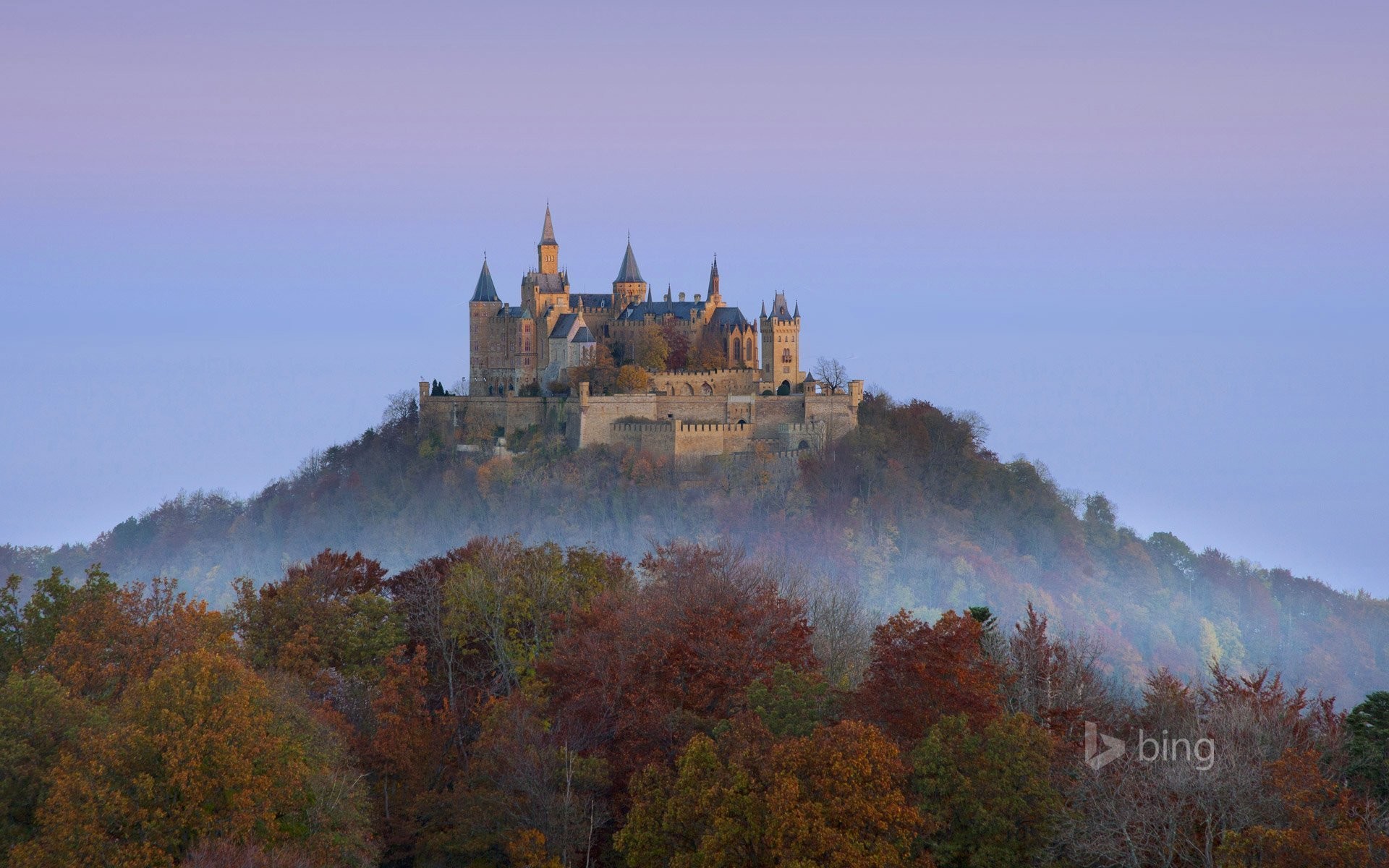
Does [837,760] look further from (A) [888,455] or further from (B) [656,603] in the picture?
(A) [888,455]

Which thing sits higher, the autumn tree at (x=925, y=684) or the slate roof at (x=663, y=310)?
the slate roof at (x=663, y=310)

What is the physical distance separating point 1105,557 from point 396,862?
77.8 meters

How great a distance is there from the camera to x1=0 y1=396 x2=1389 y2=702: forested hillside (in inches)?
3558

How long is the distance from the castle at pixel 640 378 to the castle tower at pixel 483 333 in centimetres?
5

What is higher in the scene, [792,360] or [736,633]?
[792,360]

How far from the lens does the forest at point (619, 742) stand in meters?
29.1

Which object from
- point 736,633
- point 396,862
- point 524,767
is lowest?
point 396,862

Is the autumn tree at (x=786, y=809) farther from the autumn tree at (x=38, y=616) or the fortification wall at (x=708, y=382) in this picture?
the fortification wall at (x=708, y=382)

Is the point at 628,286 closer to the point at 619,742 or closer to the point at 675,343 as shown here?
→ the point at 675,343

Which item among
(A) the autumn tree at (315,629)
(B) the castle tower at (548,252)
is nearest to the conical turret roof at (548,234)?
(B) the castle tower at (548,252)

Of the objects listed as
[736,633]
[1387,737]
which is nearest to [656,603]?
[736,633]

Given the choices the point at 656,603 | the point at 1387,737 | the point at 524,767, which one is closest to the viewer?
the point at 1387,737

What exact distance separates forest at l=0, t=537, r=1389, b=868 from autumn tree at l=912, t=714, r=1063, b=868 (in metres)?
0.06

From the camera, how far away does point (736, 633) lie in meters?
36.9
